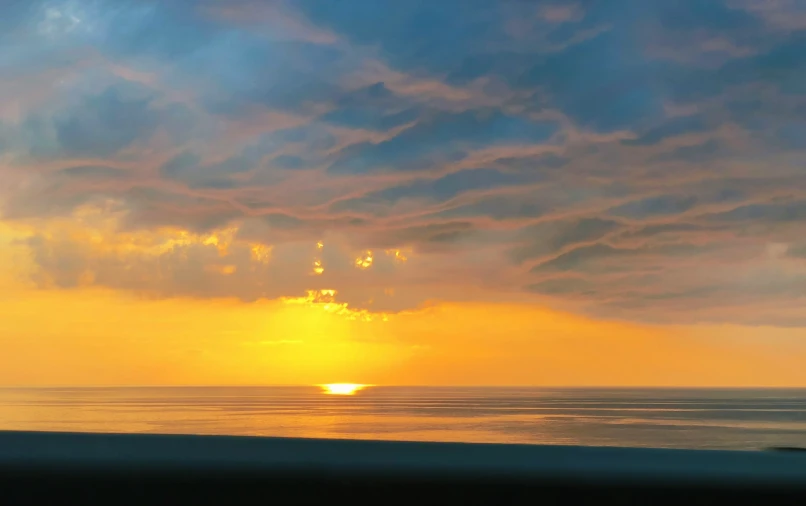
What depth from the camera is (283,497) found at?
1412 millimetres

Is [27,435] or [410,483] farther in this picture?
[27,435]

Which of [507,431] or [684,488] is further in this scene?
[507,431]

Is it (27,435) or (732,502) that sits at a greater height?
(27,435)

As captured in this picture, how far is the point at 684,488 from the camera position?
1369mm

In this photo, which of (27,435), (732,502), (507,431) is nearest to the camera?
(732,502)

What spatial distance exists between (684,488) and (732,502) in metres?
0.09

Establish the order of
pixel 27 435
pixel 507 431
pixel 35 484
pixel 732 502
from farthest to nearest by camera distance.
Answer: pixel 507 431 < pixel 27 435 < pixel 35 484 < pixel 732 502

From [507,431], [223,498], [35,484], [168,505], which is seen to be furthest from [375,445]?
[507,431]

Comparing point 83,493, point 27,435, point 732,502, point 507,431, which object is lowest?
point 732,502

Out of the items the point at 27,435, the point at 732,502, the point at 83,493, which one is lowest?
the point at 732,502

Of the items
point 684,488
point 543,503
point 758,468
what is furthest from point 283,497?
A: point 758,468

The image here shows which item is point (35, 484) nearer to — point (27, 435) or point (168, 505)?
point (27, 435)

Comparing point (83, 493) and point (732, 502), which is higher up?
point (83, 493)

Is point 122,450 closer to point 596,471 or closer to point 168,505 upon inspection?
point 168,505
